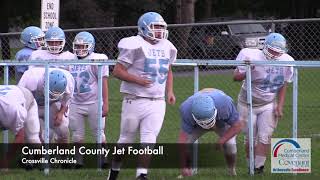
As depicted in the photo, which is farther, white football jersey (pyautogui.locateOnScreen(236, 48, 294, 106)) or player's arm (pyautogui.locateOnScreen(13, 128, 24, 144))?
white football jersey (pyautogui.locateOnScreen(236, 48, 294, 106))

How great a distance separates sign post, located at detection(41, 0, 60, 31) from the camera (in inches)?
434

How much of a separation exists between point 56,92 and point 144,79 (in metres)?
1.19

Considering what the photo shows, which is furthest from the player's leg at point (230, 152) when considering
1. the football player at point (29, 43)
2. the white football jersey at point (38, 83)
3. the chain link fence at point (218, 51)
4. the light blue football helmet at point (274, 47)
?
the chain link fence at point (218, 51)

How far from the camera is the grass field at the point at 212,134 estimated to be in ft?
26.0

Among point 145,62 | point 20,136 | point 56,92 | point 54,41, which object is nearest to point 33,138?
point 20,136

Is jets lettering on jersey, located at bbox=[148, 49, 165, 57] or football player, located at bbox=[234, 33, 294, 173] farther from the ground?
jets lettering on jersey, located at bbox=[148, 49, 165, 57]

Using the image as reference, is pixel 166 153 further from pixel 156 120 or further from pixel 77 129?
pixel 77 129

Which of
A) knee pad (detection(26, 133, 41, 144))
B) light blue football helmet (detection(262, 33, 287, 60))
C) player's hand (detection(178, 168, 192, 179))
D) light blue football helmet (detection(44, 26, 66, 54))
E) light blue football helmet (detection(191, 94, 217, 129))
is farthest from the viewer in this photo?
light blue football helmet (detection(44, 26, 66, 54))

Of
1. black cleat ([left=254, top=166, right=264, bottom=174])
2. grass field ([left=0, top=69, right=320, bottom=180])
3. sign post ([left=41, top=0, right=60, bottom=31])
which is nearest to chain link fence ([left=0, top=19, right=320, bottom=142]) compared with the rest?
grass field ([left=0, top=69, right=320, bottom=180])

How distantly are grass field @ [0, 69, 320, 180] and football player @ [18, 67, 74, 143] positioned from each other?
554 millimetres

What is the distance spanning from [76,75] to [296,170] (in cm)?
277

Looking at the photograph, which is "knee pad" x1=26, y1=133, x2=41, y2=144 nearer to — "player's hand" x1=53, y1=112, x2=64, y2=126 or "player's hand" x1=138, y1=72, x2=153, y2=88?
"player's hand" x1=53, y1=112, x2=64, y2=126

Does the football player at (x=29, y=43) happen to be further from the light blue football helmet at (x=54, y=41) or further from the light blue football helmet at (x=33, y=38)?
the light blue football helmet at (x=54, y=41)

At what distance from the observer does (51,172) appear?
809 centimetres
